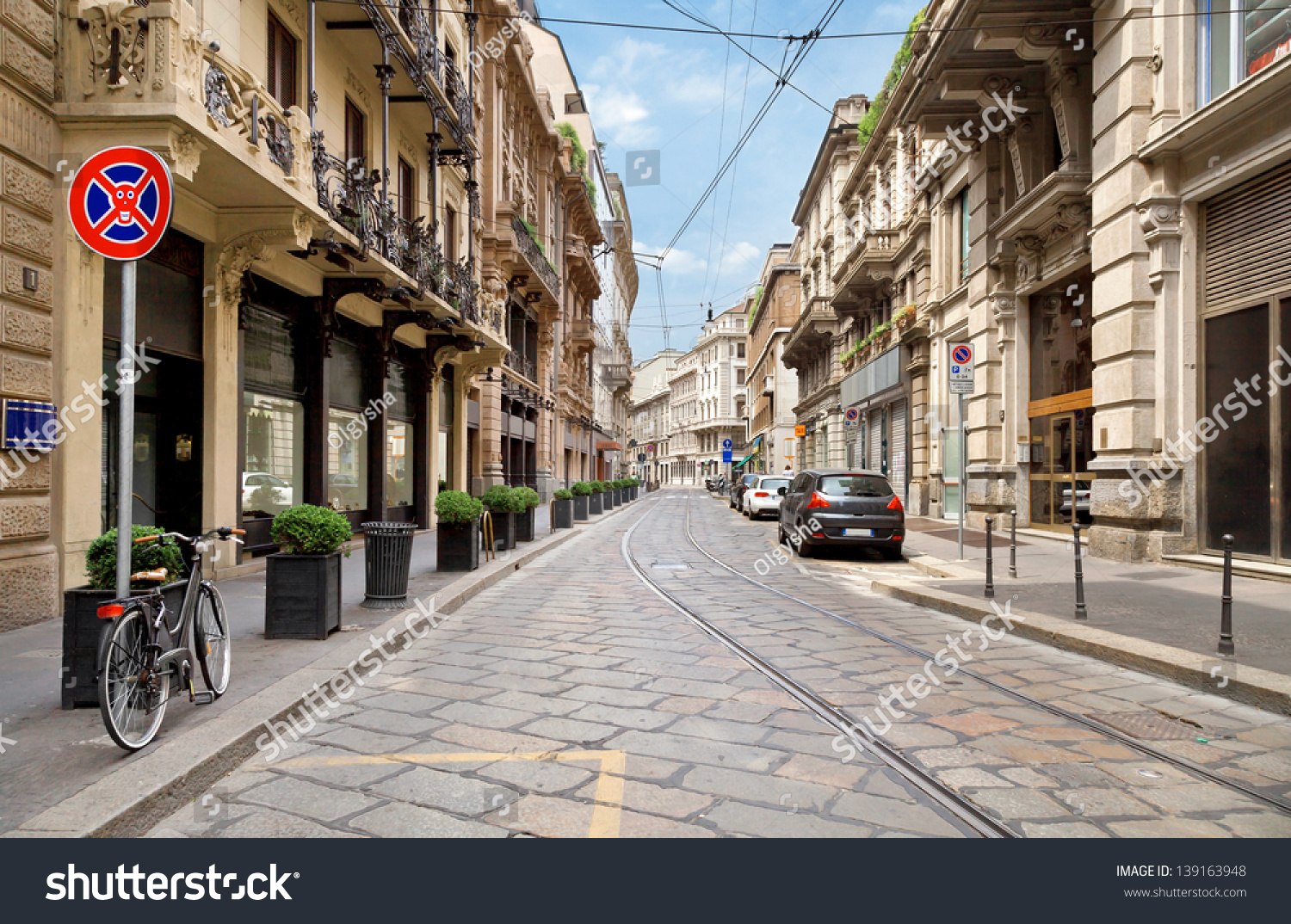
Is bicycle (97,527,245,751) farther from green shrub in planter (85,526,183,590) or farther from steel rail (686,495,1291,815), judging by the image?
steel rail (686,495,1291,815)

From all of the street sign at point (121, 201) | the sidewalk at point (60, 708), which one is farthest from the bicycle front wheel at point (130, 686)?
the street sign at point (121, 201)

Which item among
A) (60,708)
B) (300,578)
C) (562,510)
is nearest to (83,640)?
(60,708)

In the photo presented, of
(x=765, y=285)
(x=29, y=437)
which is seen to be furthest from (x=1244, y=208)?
(x=765, y=285)

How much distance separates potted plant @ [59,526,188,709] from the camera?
14.2 ft

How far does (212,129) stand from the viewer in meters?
7.80

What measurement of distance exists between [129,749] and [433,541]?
41.1 feet

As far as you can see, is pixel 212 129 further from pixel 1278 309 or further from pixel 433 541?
pixel 1278 309

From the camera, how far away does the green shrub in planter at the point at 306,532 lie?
633 centimetres

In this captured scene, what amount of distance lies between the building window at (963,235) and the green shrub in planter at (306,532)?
17243mm

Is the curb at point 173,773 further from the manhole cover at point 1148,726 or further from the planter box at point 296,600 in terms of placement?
the manhole cover at point 1148,726

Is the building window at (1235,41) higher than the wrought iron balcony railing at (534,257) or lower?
lower

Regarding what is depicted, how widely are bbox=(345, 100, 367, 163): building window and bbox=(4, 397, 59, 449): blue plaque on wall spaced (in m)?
8.15
